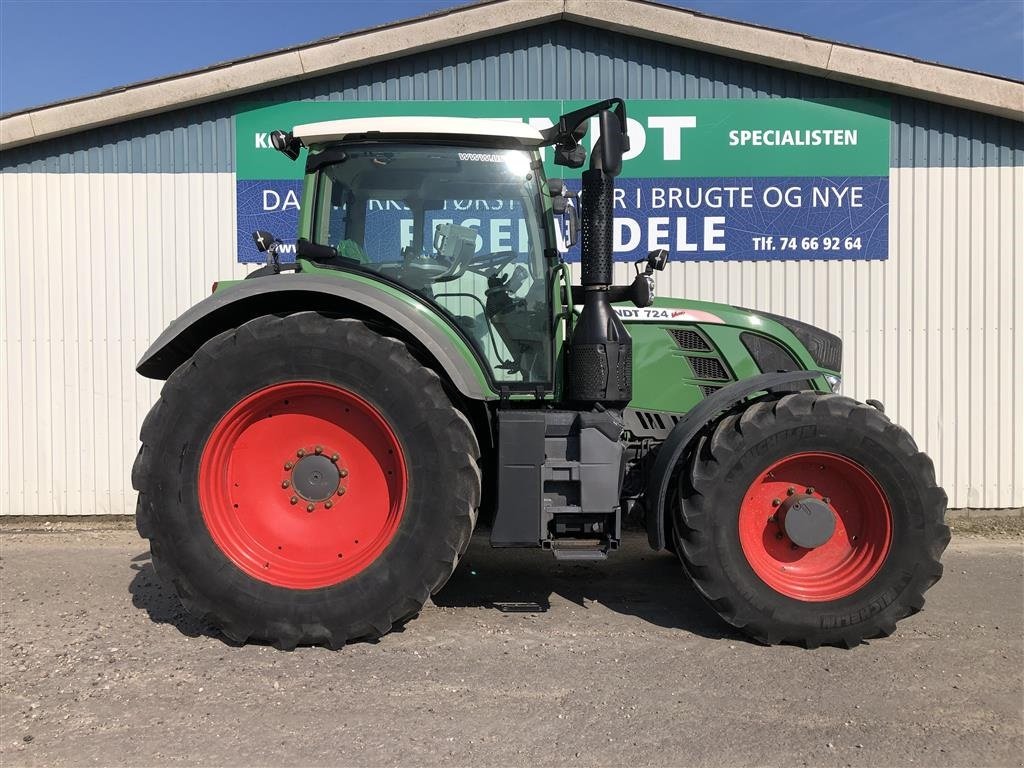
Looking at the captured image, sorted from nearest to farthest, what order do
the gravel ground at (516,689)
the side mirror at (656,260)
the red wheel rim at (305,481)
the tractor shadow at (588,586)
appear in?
the gravel ground at (516,689), the red wheel rim at (305,481), the side mirror at (656,260), the tractor shadow at (588,586)

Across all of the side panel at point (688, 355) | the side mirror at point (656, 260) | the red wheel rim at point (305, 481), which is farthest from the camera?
the side panel at point (688, 355)

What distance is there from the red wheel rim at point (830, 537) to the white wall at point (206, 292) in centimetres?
263

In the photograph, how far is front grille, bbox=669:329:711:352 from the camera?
4121 millimetres

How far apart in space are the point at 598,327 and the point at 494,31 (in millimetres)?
3363

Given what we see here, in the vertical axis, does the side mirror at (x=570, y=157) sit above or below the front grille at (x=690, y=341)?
above

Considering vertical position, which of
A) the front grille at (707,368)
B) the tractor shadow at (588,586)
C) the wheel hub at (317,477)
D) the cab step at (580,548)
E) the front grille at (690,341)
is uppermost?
the front grille at (690,341)

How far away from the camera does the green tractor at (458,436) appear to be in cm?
337

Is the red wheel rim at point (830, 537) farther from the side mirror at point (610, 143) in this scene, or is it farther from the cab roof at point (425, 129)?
the cab roof at point (425, 129)

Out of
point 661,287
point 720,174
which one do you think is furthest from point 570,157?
point 720,174

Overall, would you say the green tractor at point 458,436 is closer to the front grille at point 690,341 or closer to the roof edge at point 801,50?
the front grille at point 690,341

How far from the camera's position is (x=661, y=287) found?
6.01m

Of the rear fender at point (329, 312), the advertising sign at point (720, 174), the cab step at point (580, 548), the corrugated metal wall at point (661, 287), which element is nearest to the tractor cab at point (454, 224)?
the rear fender at point (329, 312)

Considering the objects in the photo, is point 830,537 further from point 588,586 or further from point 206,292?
point 206,292

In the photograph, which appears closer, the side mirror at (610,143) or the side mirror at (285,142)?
the side mirror at (610,143)
